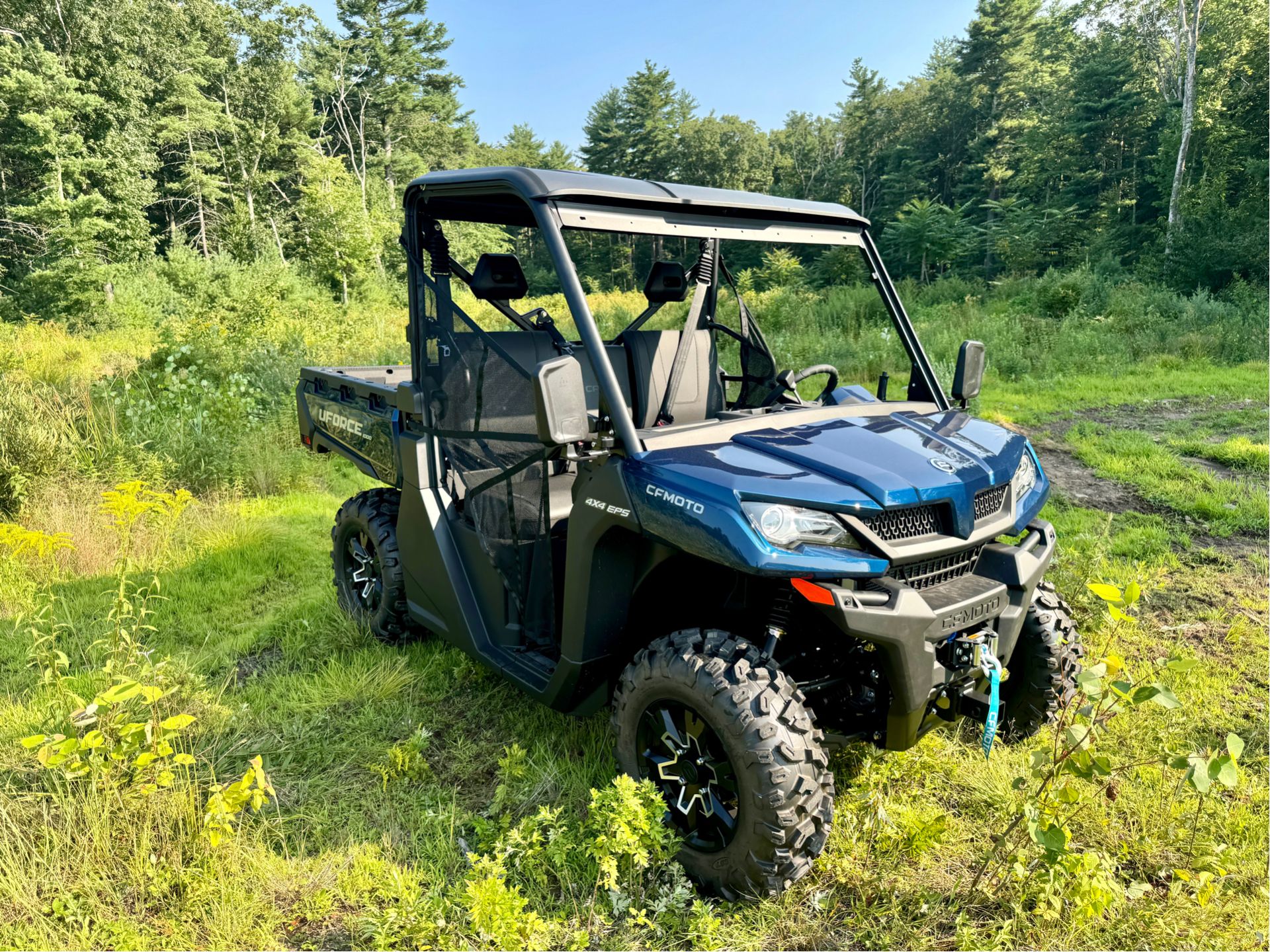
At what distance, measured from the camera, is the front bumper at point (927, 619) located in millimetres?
2025

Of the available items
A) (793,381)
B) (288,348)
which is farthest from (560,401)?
(288,348)

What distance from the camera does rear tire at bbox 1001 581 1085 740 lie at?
2.76 meters

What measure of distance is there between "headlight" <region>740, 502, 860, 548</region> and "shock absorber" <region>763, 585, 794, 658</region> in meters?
0.20

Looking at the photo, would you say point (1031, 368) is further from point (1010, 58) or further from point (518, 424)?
point (1010, 58)

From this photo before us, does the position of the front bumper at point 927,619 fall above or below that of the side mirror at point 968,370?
below

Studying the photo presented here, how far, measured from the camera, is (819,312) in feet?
41.7

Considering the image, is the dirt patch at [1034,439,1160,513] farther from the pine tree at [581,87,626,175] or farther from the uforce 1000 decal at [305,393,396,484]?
the pine tree at [581,87,626,175]

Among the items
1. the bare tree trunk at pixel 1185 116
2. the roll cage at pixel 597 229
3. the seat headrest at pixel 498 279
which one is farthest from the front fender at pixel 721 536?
the bare tree trunk at pixel 1185 116

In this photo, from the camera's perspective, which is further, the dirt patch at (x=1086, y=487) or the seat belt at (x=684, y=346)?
the dirt patch at (x=1086, y=487)

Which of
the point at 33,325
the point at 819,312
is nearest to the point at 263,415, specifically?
the point at 819,312

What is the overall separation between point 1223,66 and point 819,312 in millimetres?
15548

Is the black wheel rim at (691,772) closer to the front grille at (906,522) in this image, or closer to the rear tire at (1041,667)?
the front grille at (906,522)

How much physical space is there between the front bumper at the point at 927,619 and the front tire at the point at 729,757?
27cm

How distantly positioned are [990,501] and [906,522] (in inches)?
16.4
